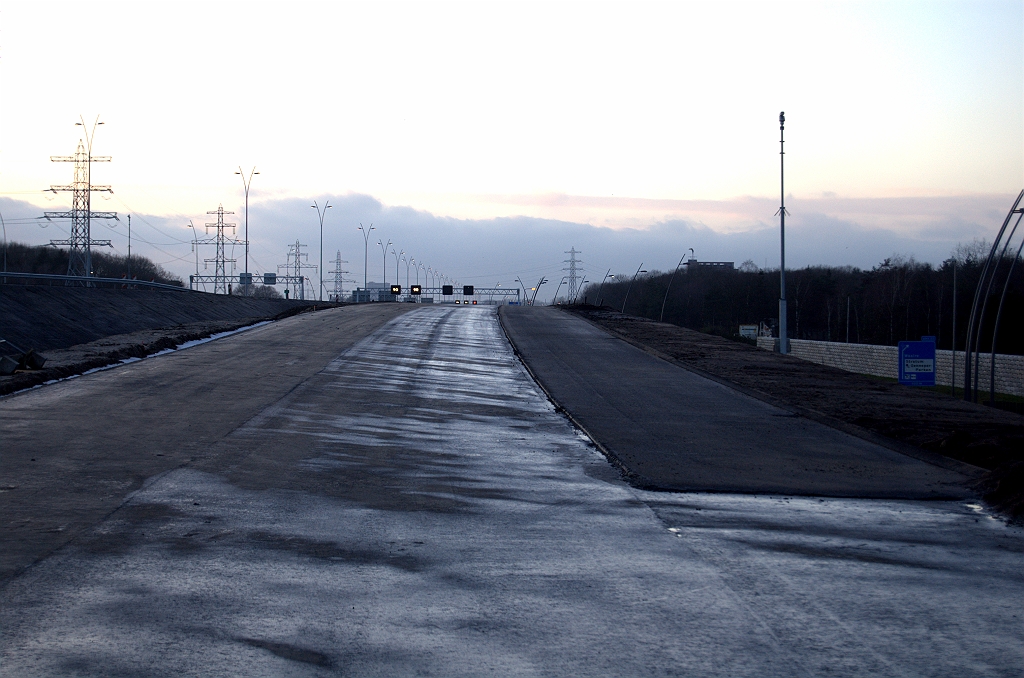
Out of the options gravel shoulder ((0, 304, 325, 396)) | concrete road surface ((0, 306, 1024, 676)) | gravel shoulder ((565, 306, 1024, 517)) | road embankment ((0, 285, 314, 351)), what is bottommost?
concrete road surface ((0, 306, 1024, 676))

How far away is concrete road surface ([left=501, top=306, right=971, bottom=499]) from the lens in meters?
10.7

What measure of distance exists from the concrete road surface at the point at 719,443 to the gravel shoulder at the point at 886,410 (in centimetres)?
57

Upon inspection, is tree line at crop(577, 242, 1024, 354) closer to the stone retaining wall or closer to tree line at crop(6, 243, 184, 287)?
the stone retaining wall

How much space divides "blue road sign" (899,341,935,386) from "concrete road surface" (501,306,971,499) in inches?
504

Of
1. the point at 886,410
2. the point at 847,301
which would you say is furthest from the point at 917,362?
the point at 847,301

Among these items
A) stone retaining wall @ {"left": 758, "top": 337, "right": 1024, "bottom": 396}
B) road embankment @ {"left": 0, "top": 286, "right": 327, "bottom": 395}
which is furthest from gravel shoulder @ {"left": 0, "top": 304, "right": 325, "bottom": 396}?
stone retaining wall @ {"left": 758, "top": 337, "right": 1024, "bottom": 396}

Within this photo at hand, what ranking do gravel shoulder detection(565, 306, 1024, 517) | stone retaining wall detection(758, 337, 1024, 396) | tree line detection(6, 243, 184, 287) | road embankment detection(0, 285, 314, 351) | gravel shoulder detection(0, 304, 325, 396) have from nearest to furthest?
gravel shoulder detection(565, 306, 1024, 517) → gravel shoulder detection(0, 304, 325, 396) → road embankment detection(0, 285, 314, 351) → stone retaining wall detection(758, 337, 1024, 396) → tree line detection(6, 243, 184, 287)

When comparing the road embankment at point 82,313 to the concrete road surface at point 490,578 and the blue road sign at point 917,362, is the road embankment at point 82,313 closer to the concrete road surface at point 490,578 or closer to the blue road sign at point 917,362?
the concrete road surface at point 490,578

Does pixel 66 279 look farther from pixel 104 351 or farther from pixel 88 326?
pixel 104 351

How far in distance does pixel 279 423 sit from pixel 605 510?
7.02 meters

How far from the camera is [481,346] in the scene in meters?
31.3

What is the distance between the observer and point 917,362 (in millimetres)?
32062

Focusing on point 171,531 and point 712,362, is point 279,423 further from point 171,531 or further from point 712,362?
point 712,362

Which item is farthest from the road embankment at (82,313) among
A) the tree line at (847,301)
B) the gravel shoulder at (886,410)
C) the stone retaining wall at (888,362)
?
the tree line at (847,301)
